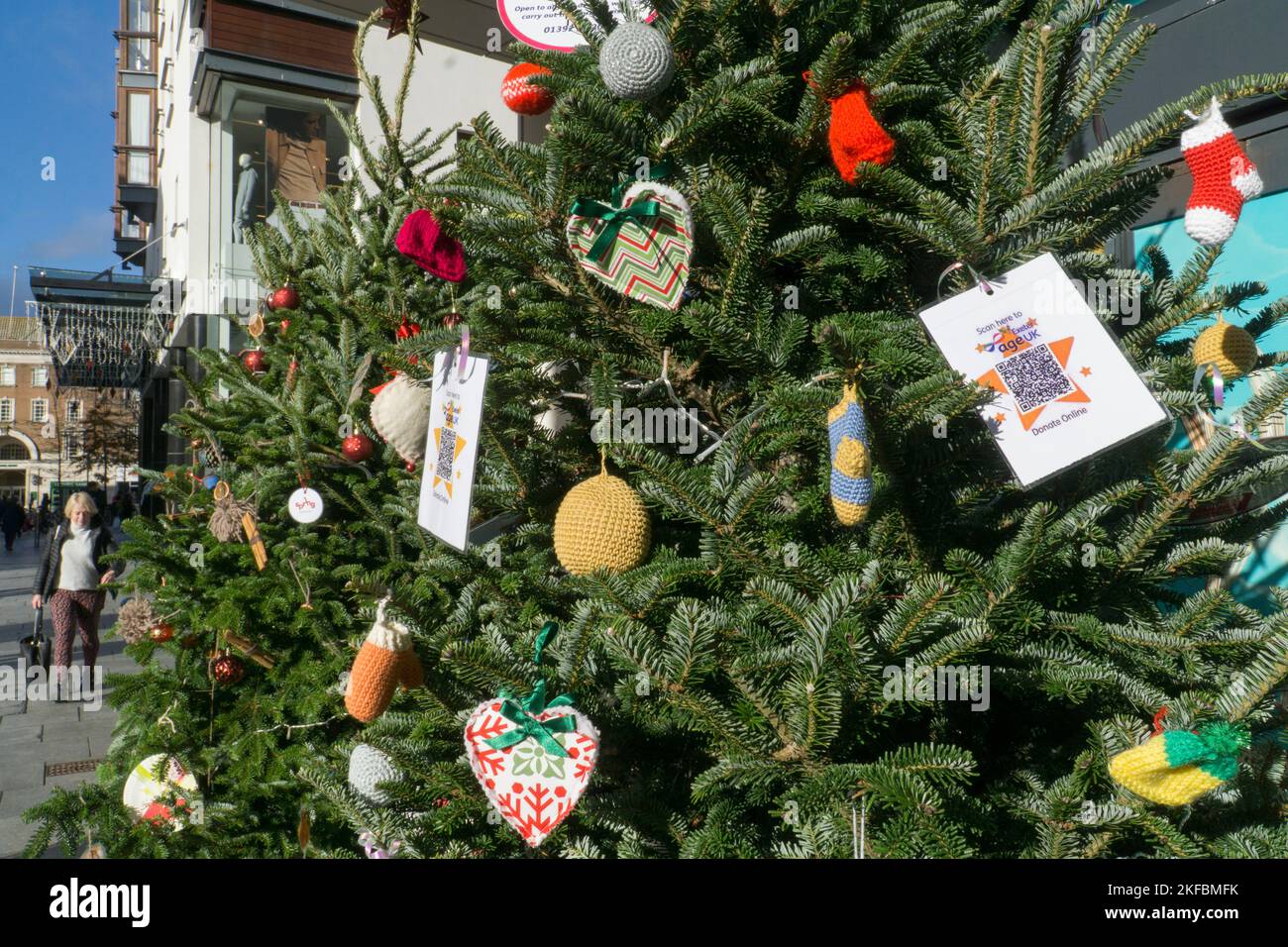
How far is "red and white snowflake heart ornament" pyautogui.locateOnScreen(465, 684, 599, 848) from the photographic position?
1703 millimetres

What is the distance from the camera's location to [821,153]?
6.63 ft

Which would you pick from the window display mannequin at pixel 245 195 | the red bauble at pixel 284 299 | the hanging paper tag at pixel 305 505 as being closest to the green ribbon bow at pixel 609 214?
the hanging paper tag at pixel 305 505

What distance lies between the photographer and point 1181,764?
59.2 inches

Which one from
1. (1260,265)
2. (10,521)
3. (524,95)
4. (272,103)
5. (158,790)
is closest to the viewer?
(524,95)

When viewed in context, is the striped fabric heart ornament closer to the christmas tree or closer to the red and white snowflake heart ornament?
the christmas tree

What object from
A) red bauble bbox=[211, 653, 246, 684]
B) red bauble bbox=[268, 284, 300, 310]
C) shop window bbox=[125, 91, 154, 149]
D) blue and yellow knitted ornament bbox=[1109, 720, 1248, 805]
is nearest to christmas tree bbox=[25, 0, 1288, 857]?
blue and yellow knitted ornament bbox=[1109, 720, 1248, 805]

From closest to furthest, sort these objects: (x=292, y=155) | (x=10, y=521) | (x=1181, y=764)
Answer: (x=1181, y=764)
(x=292, y=155)
(x=10, y=521)

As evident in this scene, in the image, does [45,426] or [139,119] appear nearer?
[139,119]

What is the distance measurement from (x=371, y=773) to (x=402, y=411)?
982 mm

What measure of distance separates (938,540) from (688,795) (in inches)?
29.4

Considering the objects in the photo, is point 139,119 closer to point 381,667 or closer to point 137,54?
point 137,54

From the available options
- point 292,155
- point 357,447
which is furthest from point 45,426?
point 357,447
